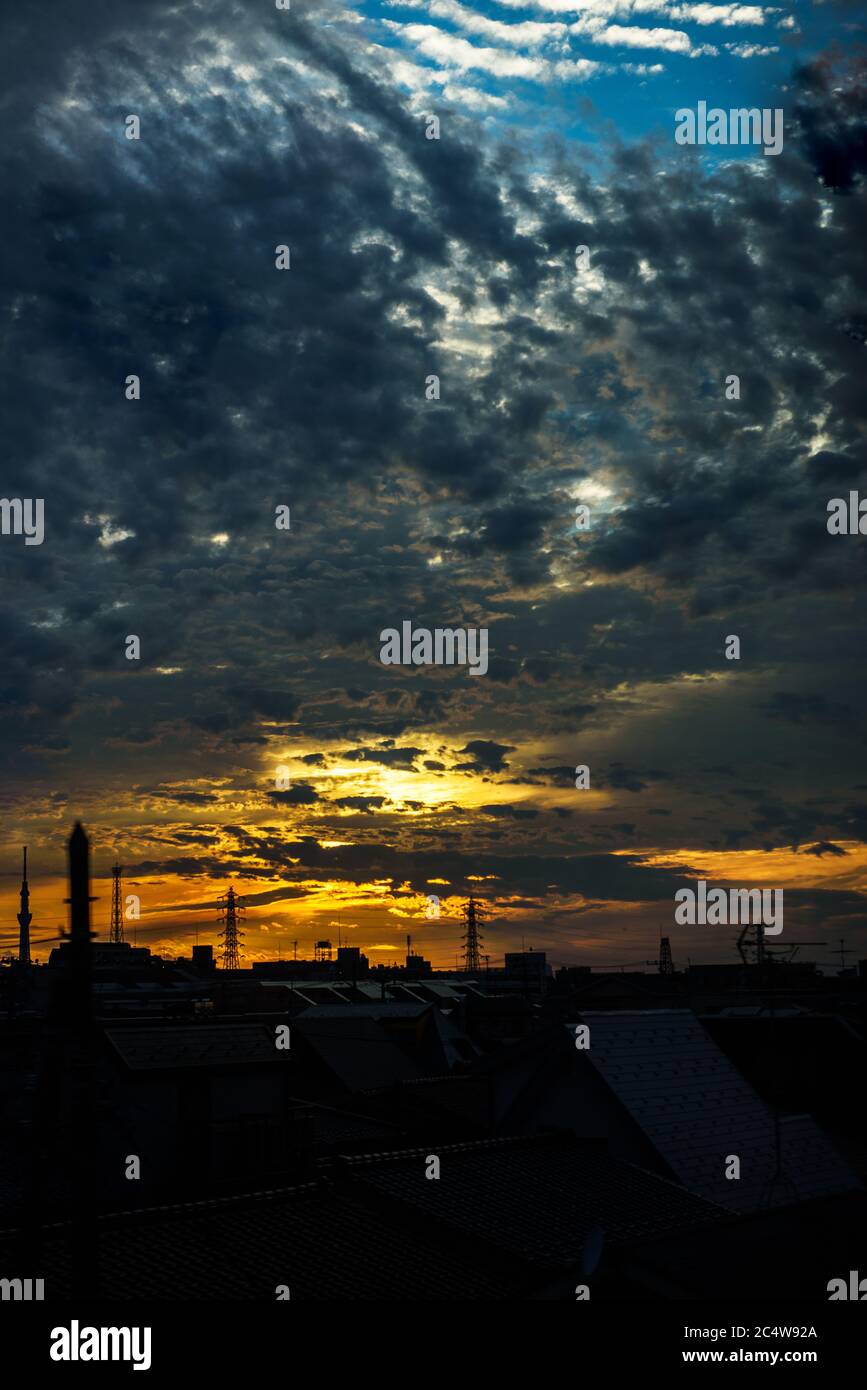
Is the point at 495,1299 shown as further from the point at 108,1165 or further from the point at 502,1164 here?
the point at 108,1165

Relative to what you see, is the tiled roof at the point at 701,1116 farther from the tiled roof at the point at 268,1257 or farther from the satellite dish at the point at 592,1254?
the satellite dish at the point at 592,1254

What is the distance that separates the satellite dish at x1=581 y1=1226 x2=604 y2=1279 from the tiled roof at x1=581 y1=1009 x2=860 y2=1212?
14315 mm

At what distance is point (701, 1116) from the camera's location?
124 ft

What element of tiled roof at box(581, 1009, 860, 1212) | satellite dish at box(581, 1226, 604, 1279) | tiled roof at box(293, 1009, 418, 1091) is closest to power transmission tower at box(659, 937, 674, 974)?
tiled roof at box(293, 1009, 418, 1091)

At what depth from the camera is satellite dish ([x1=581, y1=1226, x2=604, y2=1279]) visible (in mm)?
20594

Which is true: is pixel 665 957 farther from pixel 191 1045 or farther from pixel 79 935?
pixel 79 935

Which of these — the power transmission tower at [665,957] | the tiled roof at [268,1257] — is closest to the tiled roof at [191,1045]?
the tiled roof at [268,1257]

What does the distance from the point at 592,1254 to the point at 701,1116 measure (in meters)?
18.2

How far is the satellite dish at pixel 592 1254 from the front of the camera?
20.6 m

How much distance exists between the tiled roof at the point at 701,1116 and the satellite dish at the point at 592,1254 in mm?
14315

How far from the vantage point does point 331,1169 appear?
28.3m

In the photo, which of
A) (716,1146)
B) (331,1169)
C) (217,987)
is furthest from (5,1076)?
(217,987)

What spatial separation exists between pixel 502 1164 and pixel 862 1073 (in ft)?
79.9
